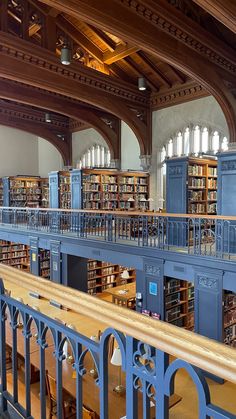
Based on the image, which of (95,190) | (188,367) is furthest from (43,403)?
(95,190)

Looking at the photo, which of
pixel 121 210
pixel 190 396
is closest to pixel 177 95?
pixel 121 210

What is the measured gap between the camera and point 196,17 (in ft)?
26.3

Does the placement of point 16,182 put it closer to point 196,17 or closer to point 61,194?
point 61,194

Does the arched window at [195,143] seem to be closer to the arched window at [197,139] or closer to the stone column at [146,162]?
the arched window at [197,139]

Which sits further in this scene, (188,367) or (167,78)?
(167,78)

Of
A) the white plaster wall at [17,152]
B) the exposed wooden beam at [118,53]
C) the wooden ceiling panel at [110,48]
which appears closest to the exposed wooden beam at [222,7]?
the wooden ceiling panel at [110,48]

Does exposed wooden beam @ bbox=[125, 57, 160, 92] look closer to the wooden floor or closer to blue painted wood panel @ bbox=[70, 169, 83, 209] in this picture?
blue painted wood panel @ bbox=[70, 169, 83, 209]

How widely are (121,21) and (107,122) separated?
7.36 meters

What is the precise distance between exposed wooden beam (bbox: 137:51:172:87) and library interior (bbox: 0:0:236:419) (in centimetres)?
4

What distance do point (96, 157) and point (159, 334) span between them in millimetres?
14576

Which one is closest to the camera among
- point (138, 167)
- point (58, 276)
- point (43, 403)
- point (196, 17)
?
point (43, 403)

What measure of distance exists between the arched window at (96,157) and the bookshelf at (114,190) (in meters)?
2.66

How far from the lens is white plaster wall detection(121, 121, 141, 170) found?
13359 millimetres

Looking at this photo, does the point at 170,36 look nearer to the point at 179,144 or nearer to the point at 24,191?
the point at 179,144
